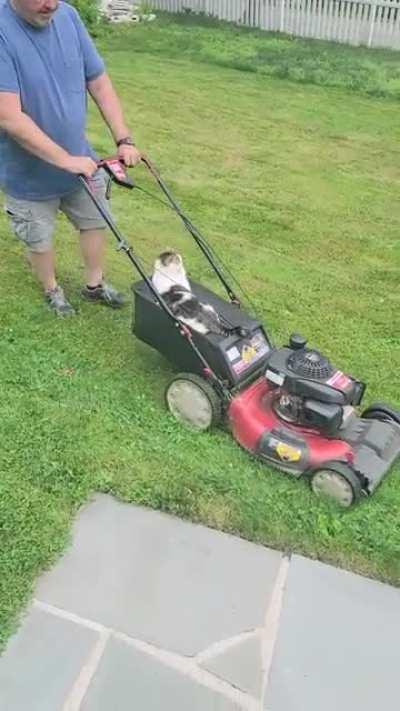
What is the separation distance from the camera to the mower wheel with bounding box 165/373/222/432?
2859mm

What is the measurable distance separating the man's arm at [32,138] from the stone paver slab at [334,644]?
5.29 feet

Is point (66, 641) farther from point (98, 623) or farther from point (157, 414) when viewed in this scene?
point (157, 414)

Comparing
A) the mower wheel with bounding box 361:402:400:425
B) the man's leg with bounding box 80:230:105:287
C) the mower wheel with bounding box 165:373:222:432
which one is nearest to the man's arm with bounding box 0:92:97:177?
the man's leg with bounding box 80:230:105:287

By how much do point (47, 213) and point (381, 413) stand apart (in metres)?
1.64

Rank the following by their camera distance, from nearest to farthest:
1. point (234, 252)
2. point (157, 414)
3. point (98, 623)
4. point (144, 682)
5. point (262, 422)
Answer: point (144, 682)
point (98, 623)
point (262, 422)
point (157, 414)
point (234, 252)

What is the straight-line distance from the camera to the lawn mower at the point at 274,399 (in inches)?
103

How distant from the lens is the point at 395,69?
8.29 m

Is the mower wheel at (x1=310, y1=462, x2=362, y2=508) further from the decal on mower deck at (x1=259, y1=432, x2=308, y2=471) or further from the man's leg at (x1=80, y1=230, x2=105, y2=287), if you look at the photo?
the man's leg at (x1=80, y1=230, x2=105, y2=287)

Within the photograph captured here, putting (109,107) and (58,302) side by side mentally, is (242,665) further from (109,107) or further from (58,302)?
(109,107)

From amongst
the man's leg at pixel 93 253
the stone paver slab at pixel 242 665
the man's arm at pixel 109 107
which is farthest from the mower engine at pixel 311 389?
the man's leg at pixel 93 253

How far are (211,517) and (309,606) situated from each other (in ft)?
1.46

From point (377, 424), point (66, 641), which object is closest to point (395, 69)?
point (377, 424)

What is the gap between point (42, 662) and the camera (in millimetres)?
2098

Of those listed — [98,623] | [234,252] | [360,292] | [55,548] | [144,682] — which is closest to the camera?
[144,682]
